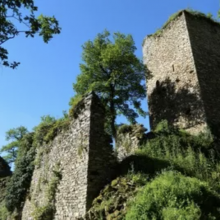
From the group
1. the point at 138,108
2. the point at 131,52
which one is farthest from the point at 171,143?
the point at 131,52

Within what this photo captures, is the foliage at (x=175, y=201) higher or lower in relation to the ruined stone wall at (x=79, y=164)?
lower

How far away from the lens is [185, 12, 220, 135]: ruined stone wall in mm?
14045

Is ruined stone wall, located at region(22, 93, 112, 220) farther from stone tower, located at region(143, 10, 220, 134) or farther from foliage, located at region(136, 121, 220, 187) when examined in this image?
stone tower, located at region(143, 10, 220, 134)

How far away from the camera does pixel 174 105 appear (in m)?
15.4

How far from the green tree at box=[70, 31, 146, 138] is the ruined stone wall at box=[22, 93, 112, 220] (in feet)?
24.1

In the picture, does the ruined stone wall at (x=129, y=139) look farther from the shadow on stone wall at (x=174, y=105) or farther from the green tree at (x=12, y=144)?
the green tree at (x=12, y=144)

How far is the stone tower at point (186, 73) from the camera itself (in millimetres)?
14156

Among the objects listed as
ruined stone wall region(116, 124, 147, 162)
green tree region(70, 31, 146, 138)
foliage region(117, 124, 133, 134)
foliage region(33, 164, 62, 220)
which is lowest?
foliage region(33, 164, 62, 220)

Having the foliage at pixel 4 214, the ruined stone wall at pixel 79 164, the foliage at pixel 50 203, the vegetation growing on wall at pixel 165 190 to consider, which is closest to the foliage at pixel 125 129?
the vegetation growing on wall at pixel 165 190

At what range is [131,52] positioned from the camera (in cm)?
→ 1842

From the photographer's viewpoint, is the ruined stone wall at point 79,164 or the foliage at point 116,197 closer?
the foliage at point 116,197

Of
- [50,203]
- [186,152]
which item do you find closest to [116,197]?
[50,203]

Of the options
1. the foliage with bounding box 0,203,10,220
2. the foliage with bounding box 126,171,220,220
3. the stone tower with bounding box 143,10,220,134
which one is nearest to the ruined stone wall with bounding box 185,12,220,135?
the stone tower with bounding box 143,10,220,134

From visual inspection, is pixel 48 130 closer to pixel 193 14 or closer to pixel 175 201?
pixel 175 201
